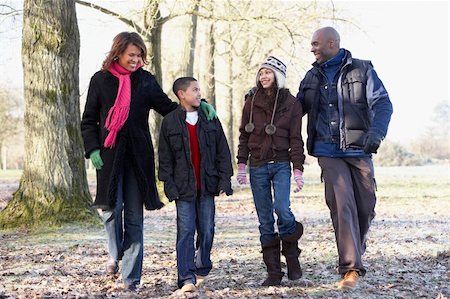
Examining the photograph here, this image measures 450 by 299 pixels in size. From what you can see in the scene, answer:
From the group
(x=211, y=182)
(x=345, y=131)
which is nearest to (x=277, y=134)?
(x=345, y=131)

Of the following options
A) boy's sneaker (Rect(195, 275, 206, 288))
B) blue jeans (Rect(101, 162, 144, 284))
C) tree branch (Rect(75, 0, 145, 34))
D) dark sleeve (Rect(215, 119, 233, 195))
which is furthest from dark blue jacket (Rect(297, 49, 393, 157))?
tree branch (Rect(75, 0, 145, 34))

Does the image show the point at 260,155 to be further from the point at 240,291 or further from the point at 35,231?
the point at 35,231

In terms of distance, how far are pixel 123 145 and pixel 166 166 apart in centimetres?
42

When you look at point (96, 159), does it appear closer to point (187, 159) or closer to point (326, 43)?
point (187, 159)

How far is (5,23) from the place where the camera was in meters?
13.6

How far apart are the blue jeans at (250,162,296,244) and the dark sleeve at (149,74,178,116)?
93cm

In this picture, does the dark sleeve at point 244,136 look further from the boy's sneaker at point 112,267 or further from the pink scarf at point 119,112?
the boy's sneaker at point 112,267

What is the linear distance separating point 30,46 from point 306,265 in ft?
18.4

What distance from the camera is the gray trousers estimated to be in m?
6.43

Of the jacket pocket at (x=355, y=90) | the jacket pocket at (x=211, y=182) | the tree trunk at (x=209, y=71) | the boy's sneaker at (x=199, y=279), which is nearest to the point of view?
the jacket pocket at (x=211, y=182)

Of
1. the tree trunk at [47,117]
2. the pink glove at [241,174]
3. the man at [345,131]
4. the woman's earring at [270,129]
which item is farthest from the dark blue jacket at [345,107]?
the tree trunk at [47,117]

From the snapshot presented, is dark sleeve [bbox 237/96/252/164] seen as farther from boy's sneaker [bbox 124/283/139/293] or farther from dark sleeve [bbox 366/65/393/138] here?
boy's sneaker [bbox 124/283/139/293]

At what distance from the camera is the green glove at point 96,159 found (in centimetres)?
617

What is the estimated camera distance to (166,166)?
6137 millimetres
